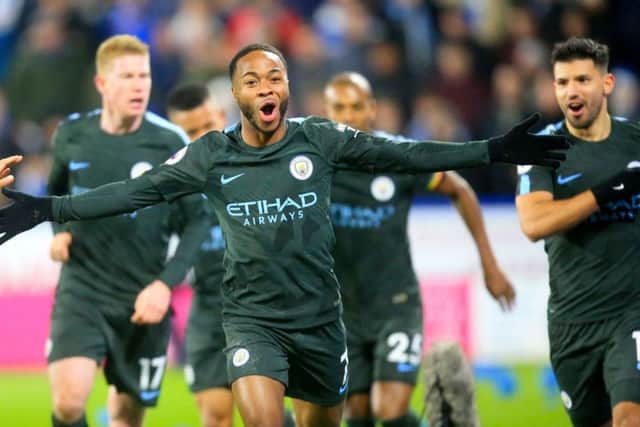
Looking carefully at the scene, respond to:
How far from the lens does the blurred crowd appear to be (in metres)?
15.3

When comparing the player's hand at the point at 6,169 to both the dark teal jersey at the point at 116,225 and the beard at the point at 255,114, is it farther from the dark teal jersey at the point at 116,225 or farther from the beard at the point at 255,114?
the dark teal jersey at the point at 116,225

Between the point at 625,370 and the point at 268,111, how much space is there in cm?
229

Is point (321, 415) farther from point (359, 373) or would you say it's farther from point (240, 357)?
point (359, 373)

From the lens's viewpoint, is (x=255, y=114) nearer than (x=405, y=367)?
Yes

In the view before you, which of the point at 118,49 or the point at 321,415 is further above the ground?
the point at 118,49

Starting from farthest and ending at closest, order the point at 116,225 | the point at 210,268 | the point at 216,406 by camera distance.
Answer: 1. the point at 210,268
2. the point at 216,406
3. the point at 116,225

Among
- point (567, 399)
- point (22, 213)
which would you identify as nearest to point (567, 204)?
point (567, 399)

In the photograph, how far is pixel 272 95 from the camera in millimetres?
6637

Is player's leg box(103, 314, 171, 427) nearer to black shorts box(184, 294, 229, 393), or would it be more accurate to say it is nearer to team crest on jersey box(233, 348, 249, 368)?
black shorts box(184, 294, 229, 393)

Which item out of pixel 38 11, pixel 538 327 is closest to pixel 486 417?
pixel 538 327

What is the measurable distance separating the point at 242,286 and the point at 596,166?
2.06m

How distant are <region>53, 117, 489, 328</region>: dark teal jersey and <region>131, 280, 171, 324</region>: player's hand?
3.36 ft

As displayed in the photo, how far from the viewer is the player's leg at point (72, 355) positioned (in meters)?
7.86

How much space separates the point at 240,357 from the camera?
6.60 meters
